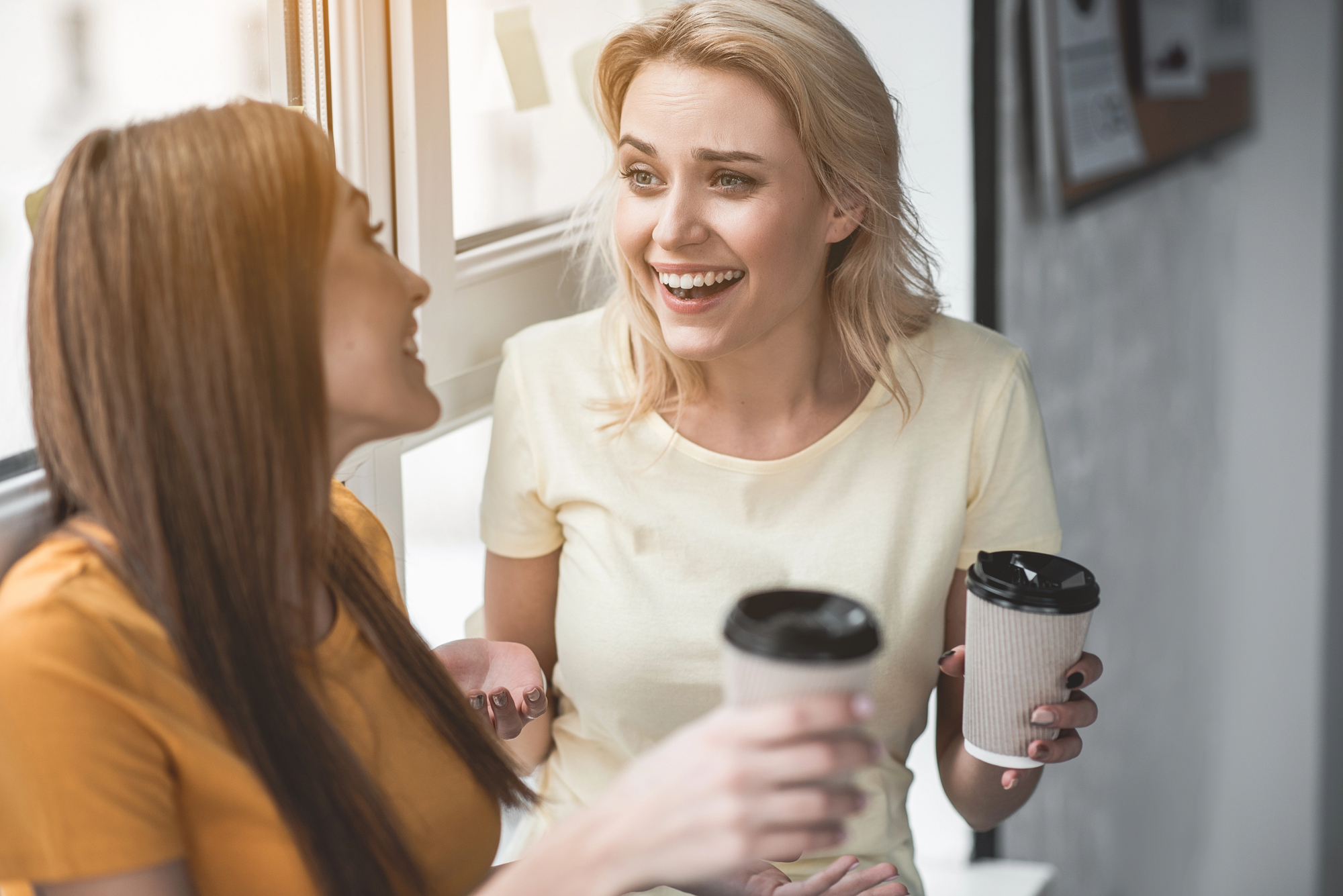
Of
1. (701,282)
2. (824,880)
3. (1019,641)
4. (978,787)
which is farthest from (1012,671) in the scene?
(701,282)

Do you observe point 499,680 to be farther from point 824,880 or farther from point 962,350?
point 962,350

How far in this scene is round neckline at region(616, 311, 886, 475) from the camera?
1263mm

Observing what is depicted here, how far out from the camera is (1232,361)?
3662mm

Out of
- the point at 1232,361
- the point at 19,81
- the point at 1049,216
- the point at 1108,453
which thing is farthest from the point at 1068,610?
the point at 1232,361

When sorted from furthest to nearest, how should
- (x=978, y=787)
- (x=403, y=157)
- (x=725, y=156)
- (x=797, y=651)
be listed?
(x=403, y=157), (x=978, y=787), (x=725, y=156), (x=797, y=651)

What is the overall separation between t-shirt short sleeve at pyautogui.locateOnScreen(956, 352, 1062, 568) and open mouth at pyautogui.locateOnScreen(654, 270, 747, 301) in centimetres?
33

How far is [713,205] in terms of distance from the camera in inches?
45.8

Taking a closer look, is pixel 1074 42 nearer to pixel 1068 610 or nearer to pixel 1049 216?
pixel 1049 216

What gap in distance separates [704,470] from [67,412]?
707 millimetres

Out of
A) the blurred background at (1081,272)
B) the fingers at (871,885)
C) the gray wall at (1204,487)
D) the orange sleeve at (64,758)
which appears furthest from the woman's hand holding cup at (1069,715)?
the gray wall at (1204,487)

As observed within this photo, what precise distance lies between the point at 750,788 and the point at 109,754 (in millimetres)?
346

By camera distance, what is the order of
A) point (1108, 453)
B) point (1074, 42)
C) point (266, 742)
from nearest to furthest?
1. point (266, 742)
2. point (1074, 42)
3. point (1108, 453)

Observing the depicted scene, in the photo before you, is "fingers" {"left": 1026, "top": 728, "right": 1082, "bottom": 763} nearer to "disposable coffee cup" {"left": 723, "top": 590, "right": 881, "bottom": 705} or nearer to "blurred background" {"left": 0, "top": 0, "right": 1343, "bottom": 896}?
"disposable coffee cup" {"left": 723, "top": 590, "right": 881, "bottom": 705}

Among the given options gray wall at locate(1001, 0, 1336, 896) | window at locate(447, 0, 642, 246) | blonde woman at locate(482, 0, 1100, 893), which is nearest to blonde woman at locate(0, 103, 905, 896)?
blonde woman at locate(482, 0, 1100, 893)
